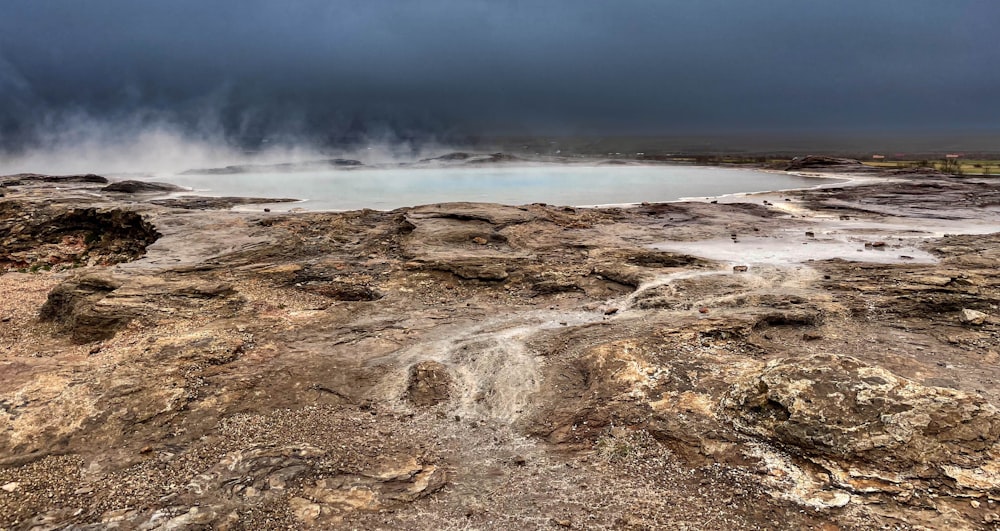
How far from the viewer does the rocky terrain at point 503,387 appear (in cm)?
504

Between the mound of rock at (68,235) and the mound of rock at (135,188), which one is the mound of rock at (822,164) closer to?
the mound of rock at (135,188)

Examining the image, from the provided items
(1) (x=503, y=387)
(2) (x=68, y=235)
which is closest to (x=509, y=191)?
(2) (x=68, y=235)

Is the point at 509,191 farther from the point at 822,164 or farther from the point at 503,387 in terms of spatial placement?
the point at 822,164

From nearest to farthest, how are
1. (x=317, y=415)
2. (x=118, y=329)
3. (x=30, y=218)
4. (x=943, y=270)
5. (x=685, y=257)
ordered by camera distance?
(x=317, y=415) → (x=118, y=329) → (x=943, y=270) → (x=685, y=257) → (x=30, y=218)

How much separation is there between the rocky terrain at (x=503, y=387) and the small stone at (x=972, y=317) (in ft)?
0.19

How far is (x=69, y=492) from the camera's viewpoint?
5.36m

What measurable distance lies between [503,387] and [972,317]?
27.0 ft

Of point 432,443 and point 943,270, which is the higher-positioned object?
point 943,270

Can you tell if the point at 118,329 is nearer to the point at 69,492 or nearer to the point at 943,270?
the point at 69,492

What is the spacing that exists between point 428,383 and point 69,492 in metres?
4.18

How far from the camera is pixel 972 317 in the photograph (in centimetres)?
902

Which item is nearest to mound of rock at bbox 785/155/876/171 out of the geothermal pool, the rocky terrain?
the geothermal pool

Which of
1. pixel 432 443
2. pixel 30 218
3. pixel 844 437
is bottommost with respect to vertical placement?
pixel 432 443

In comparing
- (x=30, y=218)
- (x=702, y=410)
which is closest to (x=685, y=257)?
(x=702, y=410)
